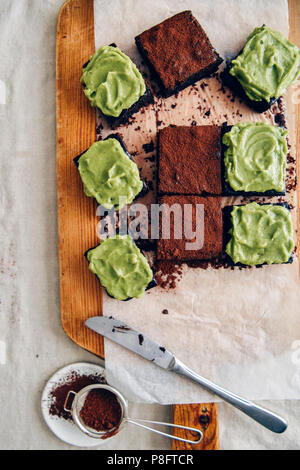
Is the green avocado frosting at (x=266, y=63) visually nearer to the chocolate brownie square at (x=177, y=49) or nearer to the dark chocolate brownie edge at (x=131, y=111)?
the chocolate brownie square at (x=177, y=49)

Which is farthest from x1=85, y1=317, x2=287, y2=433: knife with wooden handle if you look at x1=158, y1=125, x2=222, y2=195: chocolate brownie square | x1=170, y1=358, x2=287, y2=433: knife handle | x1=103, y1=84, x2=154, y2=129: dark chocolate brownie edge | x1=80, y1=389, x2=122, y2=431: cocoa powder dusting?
x1=103, y1=84, x2=154, y2=129: dark chocolate brownie edge

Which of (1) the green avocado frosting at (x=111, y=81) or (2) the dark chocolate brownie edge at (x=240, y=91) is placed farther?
(2) the dark chocolate brownie edge at (x=240, y=91)

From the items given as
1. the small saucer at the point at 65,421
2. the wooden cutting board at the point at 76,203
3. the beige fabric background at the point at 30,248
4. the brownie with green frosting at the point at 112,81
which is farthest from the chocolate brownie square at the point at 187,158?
the small saucer at the point at 65,421

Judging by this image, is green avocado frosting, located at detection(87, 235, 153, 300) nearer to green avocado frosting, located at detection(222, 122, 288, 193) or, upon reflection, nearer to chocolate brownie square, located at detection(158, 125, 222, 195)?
chocolate brownie square, located at detection(158, 125, 222, 195)

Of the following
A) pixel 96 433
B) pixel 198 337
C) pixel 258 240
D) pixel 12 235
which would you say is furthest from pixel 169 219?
pixel 96 433

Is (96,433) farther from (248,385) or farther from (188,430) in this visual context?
(248,385)
